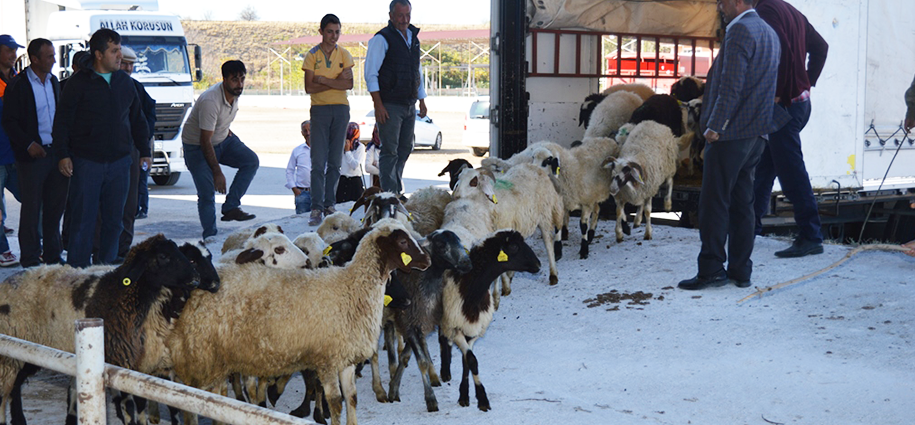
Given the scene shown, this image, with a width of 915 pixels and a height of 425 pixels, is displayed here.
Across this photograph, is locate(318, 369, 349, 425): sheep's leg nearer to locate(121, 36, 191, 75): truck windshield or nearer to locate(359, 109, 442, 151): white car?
locate(121, 36, 191, 75): truck windshield

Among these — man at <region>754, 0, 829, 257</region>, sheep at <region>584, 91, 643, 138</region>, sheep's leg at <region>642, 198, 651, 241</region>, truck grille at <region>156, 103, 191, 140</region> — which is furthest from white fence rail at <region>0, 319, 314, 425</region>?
truck grille at <region>156, 103, 191, 140</region>

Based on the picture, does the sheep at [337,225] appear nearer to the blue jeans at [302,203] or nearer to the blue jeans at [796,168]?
the blue jeans at [796,168]

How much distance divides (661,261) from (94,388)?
18.5 ft

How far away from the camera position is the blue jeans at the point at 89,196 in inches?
268

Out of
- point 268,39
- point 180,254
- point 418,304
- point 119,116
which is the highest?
point 268,39

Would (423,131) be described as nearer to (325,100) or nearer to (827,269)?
(325,100)

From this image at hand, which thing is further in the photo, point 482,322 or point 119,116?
point 119,116

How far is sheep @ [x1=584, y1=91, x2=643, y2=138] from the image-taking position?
10.1m

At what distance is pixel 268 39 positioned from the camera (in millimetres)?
87875

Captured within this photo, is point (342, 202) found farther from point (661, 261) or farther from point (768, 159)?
point (768, 159)

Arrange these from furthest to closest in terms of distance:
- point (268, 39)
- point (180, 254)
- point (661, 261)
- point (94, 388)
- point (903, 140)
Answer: point (268, 39) → point (903, 140) → point (661, 261) → point (180, 254) → point (94, 388)

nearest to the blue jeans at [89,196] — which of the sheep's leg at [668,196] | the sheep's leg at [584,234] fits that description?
the sheep's leg at [584,234]

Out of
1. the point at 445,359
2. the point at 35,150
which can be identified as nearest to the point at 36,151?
the point at 35,150

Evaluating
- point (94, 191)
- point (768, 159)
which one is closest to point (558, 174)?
point (768, 159)
